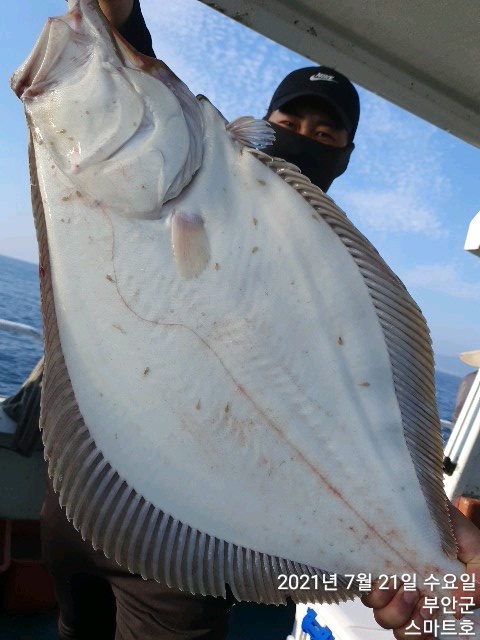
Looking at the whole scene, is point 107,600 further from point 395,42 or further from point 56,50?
point 395,42

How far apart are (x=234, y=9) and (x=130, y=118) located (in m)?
1.24

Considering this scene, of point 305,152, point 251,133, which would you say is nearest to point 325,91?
point 305,152

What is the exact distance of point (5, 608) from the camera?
2975mm

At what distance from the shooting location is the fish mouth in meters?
1.09

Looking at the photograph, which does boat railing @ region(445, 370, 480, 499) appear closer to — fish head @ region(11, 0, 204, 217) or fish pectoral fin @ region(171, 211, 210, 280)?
fish pectoral fin @ region(171, 211, 210, 280)

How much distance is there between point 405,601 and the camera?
3.81 ft

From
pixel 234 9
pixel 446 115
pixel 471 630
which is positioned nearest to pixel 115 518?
pixel 471 630

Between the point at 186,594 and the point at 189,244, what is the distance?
1.00m

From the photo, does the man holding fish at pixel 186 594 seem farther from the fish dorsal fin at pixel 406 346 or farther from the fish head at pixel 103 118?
the fish head at pixel 103 118

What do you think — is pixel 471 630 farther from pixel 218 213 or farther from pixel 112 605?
pixel 112 605

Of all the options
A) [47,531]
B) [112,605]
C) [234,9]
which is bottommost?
[112,605]

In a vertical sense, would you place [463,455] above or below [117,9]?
below

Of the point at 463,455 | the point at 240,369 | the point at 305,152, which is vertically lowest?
the point at 463,455

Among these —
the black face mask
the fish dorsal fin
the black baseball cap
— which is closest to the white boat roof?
the black baseball cap
